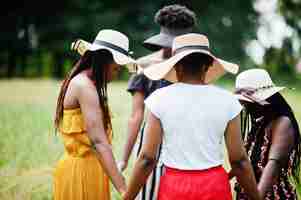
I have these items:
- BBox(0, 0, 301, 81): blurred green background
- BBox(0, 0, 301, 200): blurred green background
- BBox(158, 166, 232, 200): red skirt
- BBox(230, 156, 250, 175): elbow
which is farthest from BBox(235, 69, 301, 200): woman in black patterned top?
BBox(0, 0, 301, 81): blurred green background

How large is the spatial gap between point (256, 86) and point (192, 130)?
0.82 meters

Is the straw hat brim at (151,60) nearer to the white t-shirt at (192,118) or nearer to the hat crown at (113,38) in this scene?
the hat crown at (113,38)

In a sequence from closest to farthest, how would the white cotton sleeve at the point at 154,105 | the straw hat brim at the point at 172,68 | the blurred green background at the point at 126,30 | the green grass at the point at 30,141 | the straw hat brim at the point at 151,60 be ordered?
1. the white cotton sleeve at the point at 154,105
2. the straw hat brim at the point at 172,68
3. the straw hat brim at the point at 151,60
4. the green grass at the point at 30,141
5. the blurred green background at the point at 126,30

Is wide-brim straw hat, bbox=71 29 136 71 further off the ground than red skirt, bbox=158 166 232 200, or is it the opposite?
Answer: wide-brim straw hat, bbox=71 29 136 71

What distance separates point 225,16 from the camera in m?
32.5

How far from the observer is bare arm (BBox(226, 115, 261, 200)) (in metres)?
3.16

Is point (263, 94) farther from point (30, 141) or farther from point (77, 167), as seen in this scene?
point (30, 141)

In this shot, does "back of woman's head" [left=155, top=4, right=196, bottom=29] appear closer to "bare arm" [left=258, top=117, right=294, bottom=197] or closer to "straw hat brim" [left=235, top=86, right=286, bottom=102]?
"straw hat brim" [left=235, top=86, right=286, bottom=102]

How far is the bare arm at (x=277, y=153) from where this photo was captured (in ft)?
11.6

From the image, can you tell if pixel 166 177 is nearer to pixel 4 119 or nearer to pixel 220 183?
pixel 220 183

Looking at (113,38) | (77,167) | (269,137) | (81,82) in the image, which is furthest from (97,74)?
(269,137)

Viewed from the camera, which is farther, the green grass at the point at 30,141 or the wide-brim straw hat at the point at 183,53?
the green grass at the point at 30,141

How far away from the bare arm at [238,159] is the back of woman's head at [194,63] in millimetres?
298

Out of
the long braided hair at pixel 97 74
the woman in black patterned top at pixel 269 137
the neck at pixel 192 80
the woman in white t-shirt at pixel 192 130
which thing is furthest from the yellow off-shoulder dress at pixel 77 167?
the woman in black patterned top at pixel 269 137
